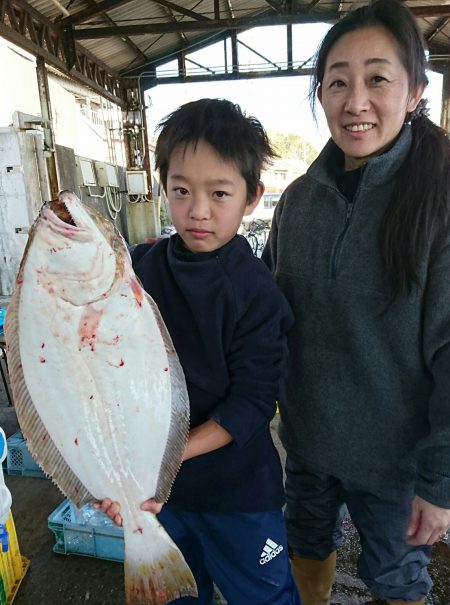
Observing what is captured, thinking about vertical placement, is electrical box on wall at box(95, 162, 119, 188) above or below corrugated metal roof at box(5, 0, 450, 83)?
below

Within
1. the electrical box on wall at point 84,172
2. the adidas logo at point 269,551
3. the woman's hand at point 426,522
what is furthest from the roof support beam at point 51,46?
the woman's hand at point 426,522

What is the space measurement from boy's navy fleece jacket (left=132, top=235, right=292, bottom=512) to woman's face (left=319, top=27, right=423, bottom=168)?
0.50 m

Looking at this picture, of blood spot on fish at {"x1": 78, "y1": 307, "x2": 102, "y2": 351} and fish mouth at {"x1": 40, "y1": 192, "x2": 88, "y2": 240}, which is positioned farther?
blood spot on fish at {"x1": 78, "y1": 307, "x2": 102, "y2": 351}

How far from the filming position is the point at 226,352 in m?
1.39

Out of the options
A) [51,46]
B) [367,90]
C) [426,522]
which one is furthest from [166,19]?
[426,522]

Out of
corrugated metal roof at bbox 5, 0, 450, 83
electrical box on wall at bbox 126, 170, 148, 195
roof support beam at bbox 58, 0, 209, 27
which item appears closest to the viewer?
roof support beam at bbox 58, 0, 209, 27

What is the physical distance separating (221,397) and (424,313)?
680 mm

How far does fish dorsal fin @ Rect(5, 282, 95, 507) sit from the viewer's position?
1194 mm

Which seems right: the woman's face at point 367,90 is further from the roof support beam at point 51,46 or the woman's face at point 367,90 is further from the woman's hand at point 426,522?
the roof support beam at point 51,46

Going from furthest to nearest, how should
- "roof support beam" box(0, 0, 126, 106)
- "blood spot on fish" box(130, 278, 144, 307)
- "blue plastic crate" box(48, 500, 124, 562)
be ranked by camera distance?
"roof support beam" box(0, 0, 126, 106), "blue plastic crate" box(48, 500, 124, 562), "blood spot on fish" box(130, 278, 144, 307)

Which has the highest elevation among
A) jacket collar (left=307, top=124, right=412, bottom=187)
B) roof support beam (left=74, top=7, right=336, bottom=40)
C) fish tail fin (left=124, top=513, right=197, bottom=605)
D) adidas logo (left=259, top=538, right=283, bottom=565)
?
roof support beam (left=74, top=7, right=336, bottom=40)

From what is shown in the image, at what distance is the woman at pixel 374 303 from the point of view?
1.36m

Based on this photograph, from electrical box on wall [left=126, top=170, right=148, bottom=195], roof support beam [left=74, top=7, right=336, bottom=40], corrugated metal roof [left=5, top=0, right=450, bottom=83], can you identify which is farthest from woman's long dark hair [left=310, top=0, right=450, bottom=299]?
electrical box on wall [left=126, top=170, right=148, bottom=195]

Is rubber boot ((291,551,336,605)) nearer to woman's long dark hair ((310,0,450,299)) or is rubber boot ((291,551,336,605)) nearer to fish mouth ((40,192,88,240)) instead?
woman's long dark hair ((310,0,450,299))
